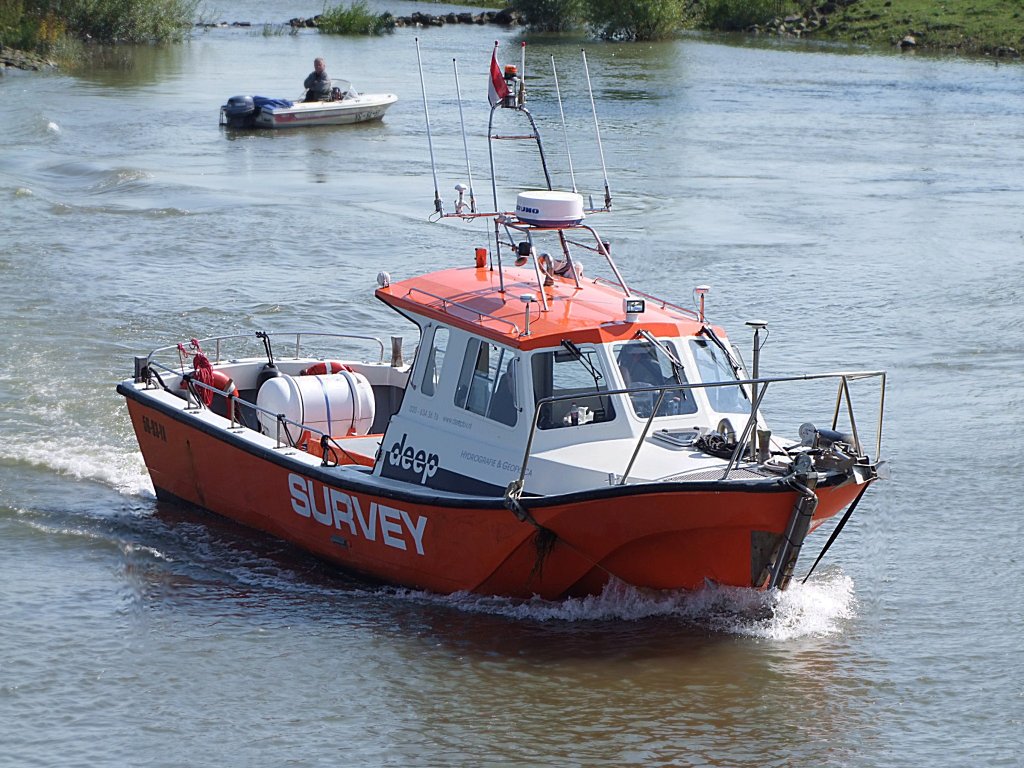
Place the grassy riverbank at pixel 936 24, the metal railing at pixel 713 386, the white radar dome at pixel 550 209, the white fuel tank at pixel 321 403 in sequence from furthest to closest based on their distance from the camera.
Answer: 1. the grassy riverbank at pixel 936 24
2. the white fuel tank at pixel 321 403
3. the white radar dome at pixel 550 209
4. the metal railing at pixel 713 386

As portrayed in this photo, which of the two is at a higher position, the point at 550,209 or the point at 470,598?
the point at 550,209

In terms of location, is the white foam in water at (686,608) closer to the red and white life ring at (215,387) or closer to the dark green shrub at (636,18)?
the red and white life ring at (215,387)

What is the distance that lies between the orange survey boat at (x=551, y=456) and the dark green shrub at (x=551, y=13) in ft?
152

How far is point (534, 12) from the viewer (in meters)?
56.1

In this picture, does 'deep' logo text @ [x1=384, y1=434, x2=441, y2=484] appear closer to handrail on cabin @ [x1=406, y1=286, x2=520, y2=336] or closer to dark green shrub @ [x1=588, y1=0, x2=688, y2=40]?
handrail on cabin @ [x1=406, y1=286, x2=520, y2=336]

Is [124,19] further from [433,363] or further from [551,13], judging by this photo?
[433,363]

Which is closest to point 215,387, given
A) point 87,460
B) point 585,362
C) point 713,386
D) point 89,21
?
point 87,460

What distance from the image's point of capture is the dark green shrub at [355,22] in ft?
171

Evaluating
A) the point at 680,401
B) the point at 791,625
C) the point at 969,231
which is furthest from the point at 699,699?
the point at 969,231

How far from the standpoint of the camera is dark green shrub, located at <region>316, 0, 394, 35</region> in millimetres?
52250

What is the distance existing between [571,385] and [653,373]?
1.98ft

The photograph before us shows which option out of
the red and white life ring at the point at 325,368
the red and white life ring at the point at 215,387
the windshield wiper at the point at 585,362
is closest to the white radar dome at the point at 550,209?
the windshield wiper at the point at 585,362

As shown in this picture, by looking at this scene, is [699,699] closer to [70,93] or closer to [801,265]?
[801,265]

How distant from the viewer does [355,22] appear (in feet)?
171
